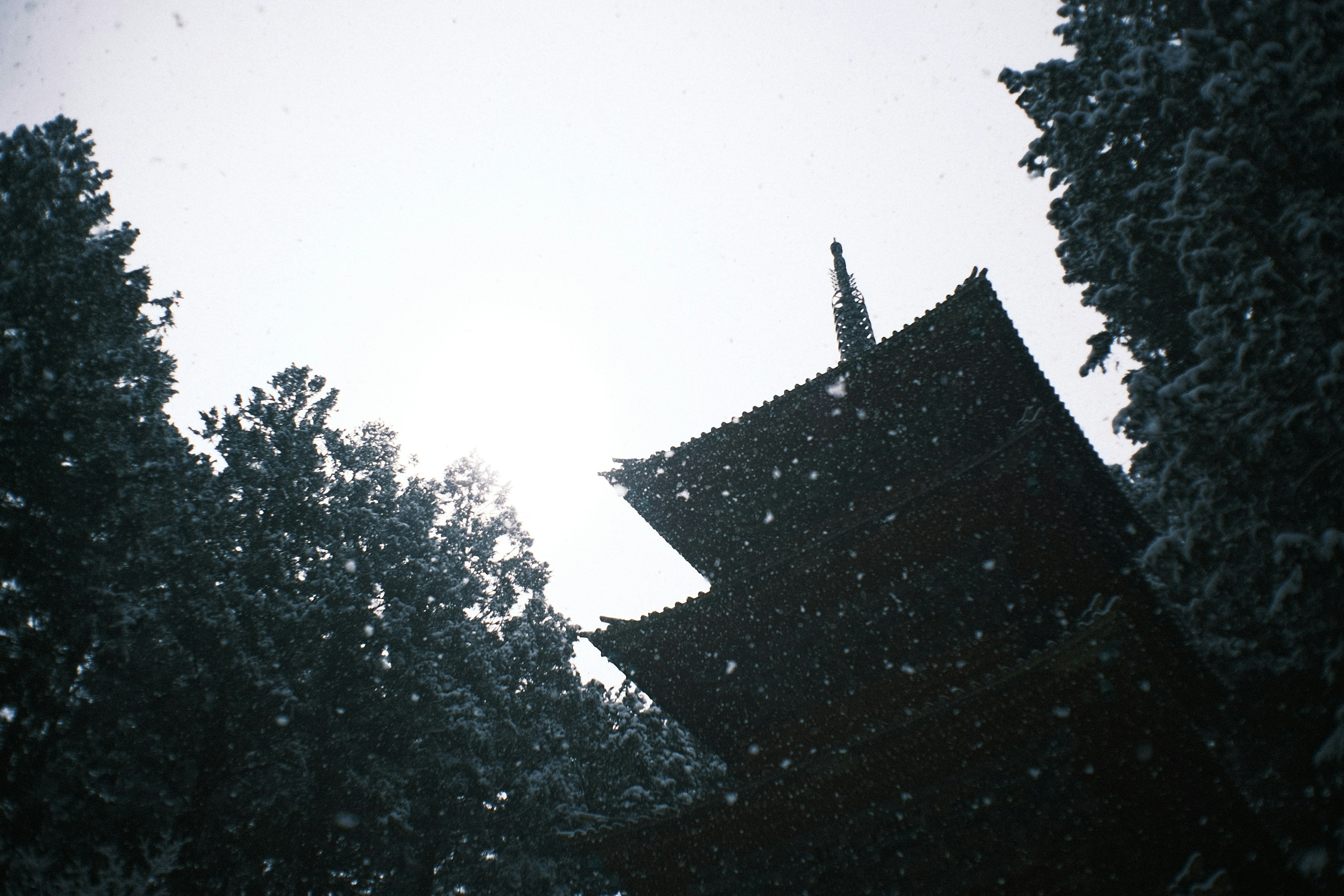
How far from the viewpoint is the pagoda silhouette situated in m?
4.75

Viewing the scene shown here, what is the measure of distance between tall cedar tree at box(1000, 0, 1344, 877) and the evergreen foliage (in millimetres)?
6856

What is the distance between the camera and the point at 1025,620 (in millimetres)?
6105

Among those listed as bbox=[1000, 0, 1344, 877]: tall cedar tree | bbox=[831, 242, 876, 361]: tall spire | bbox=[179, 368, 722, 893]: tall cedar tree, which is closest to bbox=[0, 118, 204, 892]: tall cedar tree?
bbox=[179, 368, 722, 893]: tall cedar tree

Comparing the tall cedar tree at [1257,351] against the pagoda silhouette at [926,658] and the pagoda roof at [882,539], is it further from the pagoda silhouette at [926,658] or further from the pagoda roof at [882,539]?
the pagoda roof at [882,539]

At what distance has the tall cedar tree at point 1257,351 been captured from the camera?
149 inches

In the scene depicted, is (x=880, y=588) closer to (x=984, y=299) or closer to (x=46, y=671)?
(x=984, y=299)

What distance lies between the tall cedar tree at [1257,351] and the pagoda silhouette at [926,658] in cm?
77

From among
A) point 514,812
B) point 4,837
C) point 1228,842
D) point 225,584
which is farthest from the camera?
point 514,812

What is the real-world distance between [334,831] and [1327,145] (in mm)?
17336

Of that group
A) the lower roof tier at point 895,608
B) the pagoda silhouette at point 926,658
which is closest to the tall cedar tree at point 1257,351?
the pagoda silhouette at point 926,658

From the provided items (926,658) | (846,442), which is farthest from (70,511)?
(926,658)

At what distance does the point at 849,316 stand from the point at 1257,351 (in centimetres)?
754

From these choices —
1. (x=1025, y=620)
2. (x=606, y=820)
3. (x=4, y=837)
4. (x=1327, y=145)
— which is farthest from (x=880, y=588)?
(x=4, y=837)

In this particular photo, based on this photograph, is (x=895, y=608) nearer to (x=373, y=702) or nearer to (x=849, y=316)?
(x=849, y=316)
